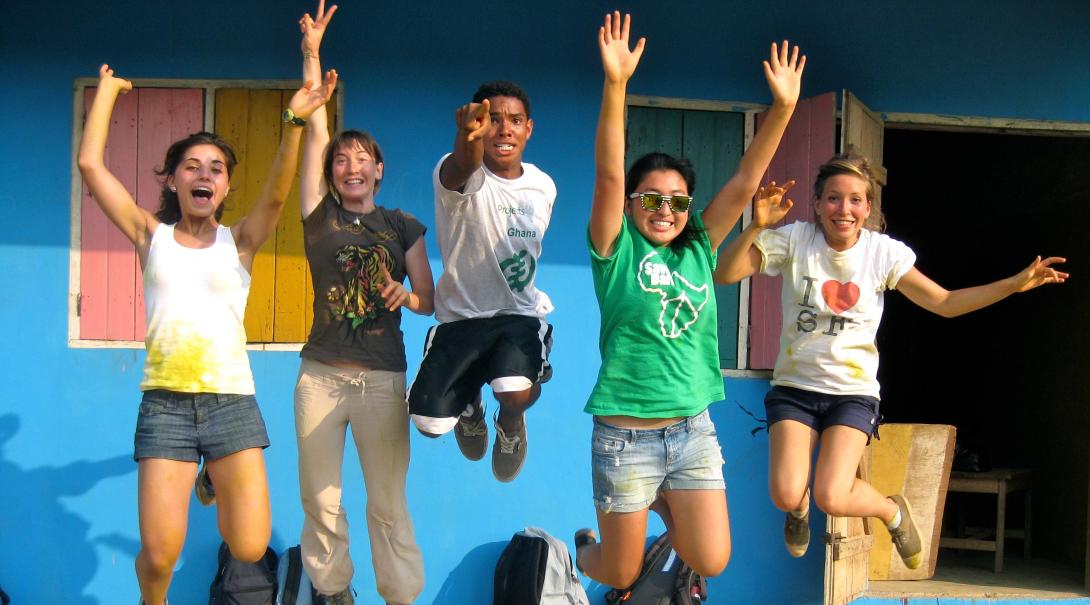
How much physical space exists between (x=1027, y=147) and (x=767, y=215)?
458 cm

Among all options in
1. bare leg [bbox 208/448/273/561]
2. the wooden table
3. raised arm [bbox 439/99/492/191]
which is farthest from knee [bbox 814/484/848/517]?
the wooden table

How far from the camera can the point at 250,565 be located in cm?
598

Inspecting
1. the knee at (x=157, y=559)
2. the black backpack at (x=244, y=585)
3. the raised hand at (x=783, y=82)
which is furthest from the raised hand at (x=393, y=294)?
the black backpack at (x=244, y=585)

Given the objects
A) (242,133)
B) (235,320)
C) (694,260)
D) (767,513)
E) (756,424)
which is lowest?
(767,513)

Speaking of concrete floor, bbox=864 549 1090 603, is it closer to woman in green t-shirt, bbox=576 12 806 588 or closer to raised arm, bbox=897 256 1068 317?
raised arm, bbox=897 256 1068 317

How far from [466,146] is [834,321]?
1771 millimetres

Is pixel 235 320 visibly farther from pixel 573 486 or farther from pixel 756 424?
pixel 756 424

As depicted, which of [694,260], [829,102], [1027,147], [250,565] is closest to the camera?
[694,260]

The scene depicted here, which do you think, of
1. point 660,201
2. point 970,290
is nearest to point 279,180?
point 660,201

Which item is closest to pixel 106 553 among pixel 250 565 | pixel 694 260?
pixel 250 565

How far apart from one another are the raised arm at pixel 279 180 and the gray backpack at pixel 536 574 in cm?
250

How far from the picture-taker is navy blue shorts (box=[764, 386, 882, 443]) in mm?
4805

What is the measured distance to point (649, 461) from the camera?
4.14 metres

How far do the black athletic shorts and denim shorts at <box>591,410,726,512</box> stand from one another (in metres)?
0.49
